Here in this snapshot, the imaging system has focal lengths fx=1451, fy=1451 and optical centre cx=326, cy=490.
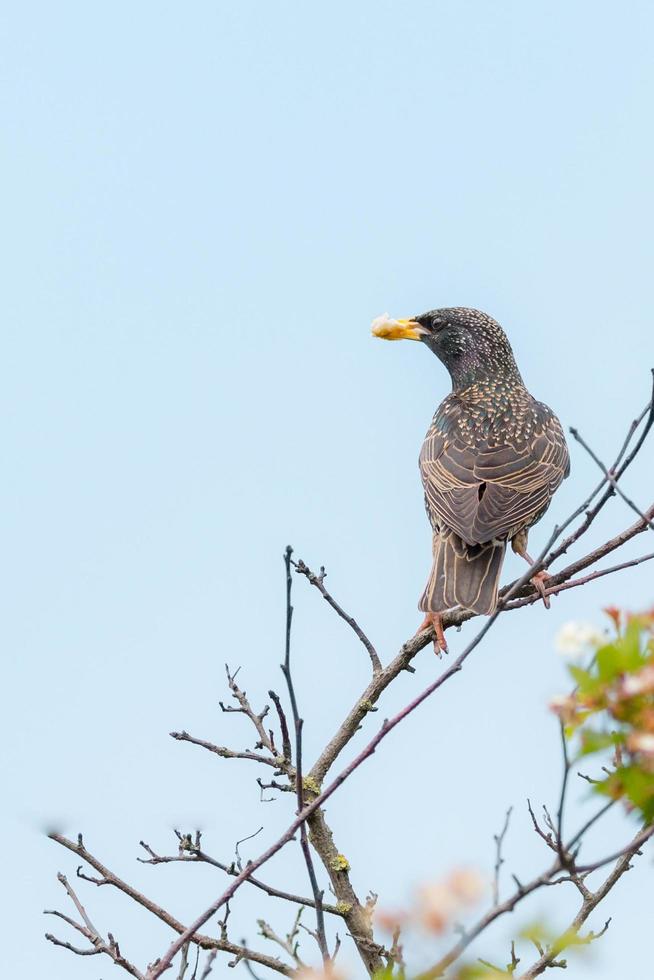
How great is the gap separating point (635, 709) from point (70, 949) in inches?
108

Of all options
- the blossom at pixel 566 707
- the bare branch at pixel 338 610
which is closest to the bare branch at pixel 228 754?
the bare branch at pixel 338 610

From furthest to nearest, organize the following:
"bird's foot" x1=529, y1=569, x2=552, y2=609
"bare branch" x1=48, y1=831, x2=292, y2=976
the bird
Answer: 1. the bird
2. "bird's foot" x1=529, y1=569, x2=552, y2=609
3. "bare branch" x1=48, y1=831, x2=292, y2=976

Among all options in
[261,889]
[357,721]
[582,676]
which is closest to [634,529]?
[357,721]

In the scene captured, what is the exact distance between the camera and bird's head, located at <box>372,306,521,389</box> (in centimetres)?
897

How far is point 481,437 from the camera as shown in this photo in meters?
7.83

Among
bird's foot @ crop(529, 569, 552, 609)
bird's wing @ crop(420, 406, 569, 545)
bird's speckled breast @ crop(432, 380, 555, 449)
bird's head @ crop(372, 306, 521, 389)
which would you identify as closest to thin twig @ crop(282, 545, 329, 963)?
bird's foot @ crop(529, 569, 552, 609)

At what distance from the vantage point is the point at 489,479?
7363mm

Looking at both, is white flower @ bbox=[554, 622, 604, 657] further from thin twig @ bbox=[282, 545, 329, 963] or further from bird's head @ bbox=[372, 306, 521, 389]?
bird's head @ bbox=[372, 306, 521, 389]

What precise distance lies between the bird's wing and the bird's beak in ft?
3.51

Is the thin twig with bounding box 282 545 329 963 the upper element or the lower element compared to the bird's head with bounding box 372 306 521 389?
lower

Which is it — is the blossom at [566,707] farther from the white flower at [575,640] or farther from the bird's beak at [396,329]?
the bird's beak at [396,329]

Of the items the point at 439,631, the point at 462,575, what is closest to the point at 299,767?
the point at 439,631

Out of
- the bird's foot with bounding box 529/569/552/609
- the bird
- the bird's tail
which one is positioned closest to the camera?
the bird's foot with bounding box 529/569/552/609

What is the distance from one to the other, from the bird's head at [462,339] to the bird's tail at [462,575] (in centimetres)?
194
